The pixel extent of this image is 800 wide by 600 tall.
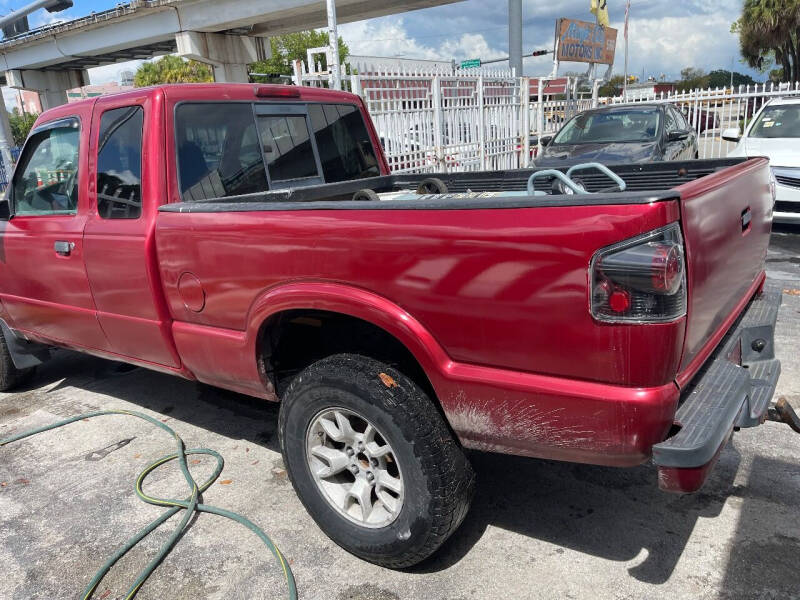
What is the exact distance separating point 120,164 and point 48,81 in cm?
3628

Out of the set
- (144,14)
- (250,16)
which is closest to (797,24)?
(250,16)

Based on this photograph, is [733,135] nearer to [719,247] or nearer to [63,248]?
[719,247]

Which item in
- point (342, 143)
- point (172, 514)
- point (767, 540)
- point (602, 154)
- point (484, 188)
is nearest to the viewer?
point (767, 540)

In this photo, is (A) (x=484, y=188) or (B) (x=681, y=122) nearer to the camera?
(A) (x=484, y=188)

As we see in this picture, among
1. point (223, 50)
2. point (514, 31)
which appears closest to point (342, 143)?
point (514, 31)

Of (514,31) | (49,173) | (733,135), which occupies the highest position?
(514,31)

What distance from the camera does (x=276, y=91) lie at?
12.4 ft

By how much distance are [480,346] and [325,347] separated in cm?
96

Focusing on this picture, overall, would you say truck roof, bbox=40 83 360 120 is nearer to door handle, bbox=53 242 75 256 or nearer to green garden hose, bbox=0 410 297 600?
door handle, bbox=53 242 75 256

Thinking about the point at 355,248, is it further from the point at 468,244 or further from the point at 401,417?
the point at 401,417

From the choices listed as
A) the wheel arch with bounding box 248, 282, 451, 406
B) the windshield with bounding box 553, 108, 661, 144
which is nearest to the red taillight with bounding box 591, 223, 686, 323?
the wheel arch with bounding box 248, 282, 451, 406

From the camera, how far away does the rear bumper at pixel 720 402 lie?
1.94 meters

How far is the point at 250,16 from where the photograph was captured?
21250 millimetres

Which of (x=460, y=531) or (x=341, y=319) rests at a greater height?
(x=341, y=319)
